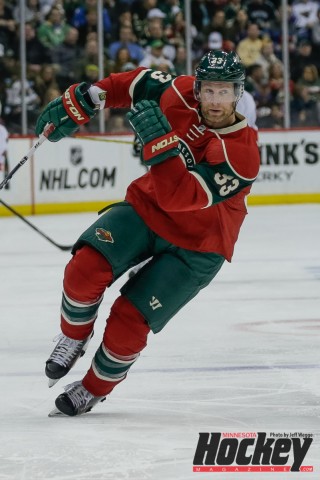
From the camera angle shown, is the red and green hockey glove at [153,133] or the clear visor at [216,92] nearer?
the red and green hockey glove at [153,133]

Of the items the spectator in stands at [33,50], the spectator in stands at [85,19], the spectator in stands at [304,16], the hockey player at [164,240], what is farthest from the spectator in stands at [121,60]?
the hockey player at [164,240]

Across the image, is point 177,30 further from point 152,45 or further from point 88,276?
point 88,276

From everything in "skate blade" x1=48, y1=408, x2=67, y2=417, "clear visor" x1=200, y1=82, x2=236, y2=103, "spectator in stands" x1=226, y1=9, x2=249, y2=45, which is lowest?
"spectator in stands" x1=226, y1=9, x2=249, y2=45

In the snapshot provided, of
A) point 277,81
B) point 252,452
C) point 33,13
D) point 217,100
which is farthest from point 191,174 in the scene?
point 277,81

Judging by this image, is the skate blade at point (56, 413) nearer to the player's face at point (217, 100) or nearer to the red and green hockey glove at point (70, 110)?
the red and green hockey glove at point (70, 110)

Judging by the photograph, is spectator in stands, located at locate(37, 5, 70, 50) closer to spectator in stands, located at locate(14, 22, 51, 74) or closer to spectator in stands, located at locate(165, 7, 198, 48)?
spectator in stands, located at locate(14, 22, 51, 74)

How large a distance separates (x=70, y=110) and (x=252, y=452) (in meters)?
1.21

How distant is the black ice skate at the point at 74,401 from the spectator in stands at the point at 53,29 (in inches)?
275

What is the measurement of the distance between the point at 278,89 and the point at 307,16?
2.84ft

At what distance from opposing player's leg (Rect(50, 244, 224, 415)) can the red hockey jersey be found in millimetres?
59

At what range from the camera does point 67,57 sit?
33.3 feet

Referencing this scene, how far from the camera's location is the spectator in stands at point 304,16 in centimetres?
1102

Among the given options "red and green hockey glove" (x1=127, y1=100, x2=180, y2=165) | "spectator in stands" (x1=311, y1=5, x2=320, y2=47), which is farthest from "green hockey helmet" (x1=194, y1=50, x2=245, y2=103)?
"spectator in stands" (x1=311, y1=5, x2=320, y2=47)

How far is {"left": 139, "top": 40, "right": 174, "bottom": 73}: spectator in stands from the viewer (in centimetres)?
1043
